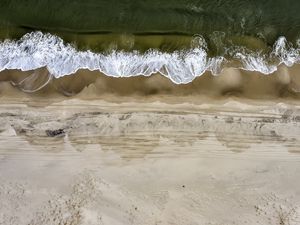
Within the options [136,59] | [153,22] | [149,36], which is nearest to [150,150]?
[136,59]

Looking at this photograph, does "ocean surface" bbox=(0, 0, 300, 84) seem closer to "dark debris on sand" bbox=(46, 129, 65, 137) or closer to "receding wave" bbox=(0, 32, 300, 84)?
"receding wave" bbox=(0, 32, 300, 84)

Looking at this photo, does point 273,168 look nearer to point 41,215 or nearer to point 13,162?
point 41,215

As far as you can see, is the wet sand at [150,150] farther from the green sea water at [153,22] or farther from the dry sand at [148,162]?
the green sea water at [153,22]

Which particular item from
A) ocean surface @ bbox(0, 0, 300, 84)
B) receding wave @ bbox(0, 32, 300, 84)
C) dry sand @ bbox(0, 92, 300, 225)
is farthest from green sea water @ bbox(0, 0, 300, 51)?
dry sand @ bbox(0, 92, 300, 225)

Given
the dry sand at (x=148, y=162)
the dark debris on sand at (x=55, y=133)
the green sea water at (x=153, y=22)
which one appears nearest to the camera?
the dry sand at (x=148, y=162)

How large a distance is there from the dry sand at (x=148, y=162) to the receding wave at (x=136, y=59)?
0.68 metres

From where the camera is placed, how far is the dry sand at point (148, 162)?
748 centimetres

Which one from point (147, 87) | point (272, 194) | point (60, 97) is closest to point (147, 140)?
point (147, 87)

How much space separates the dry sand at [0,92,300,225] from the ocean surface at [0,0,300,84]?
785 millimetres

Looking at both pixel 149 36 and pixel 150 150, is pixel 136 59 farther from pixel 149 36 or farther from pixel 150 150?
pixel 150 150

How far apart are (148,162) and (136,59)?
2.10 meters

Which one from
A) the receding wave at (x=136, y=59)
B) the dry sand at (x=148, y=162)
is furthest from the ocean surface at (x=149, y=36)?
the dry sand at (x=148, y=162)

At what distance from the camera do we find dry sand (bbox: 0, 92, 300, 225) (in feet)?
24.5

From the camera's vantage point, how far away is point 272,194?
7699 millimetres
